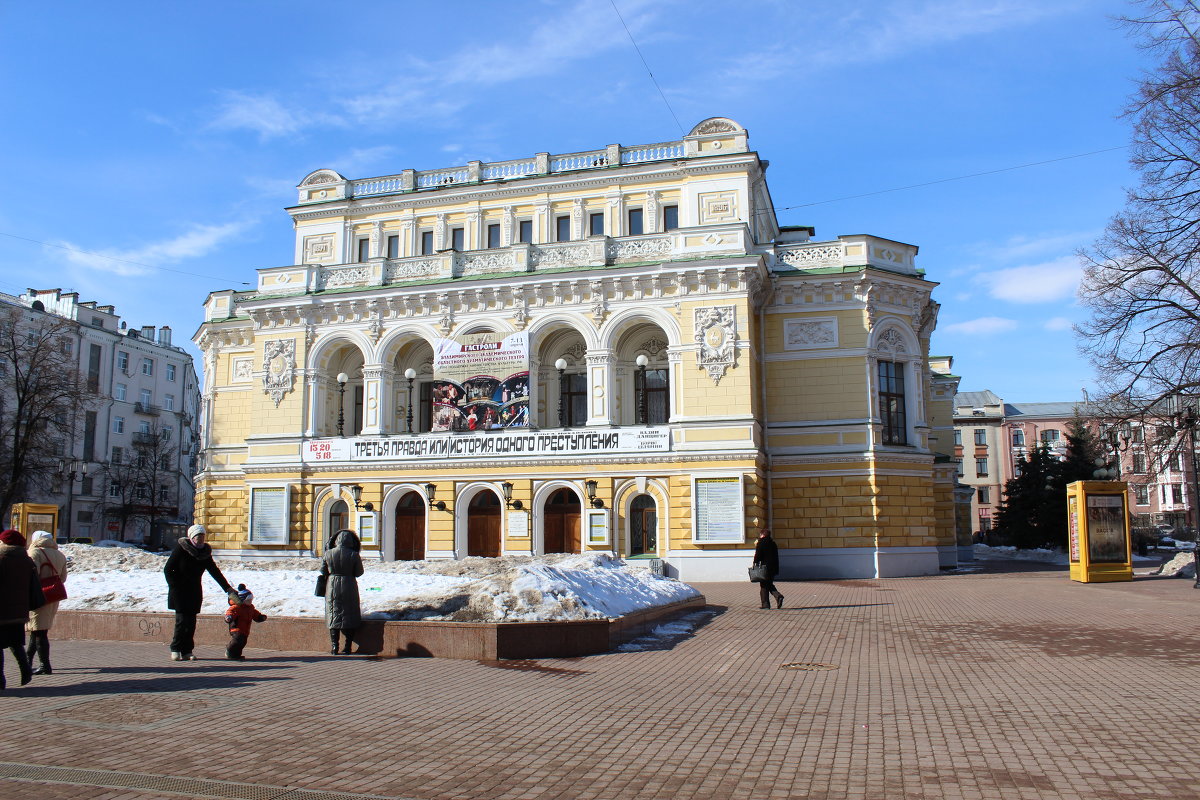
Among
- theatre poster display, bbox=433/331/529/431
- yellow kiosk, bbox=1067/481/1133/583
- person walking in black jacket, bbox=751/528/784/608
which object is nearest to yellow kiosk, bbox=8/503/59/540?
theatre poster display, bbox=433/331/529/431

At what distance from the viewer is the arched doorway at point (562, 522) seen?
33531 millimetres

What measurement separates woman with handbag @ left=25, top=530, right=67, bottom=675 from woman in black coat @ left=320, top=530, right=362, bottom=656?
3227mm

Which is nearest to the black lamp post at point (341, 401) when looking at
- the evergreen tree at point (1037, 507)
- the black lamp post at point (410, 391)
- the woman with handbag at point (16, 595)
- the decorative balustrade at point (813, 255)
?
the black lamp post at point (410, 391)

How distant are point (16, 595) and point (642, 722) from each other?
23.8 ft

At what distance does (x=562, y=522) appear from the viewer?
33.7 m

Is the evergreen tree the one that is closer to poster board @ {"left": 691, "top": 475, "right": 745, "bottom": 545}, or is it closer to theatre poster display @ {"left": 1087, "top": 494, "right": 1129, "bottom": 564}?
theatre poster display @ {"left": 1087, "top": 494, "right": 1129, "bottom": 564}

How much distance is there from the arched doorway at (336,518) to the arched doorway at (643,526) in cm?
1128

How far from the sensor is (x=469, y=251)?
35.9 metres

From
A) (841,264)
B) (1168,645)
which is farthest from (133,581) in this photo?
(841,264)

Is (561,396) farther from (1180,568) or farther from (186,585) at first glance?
(186,585)

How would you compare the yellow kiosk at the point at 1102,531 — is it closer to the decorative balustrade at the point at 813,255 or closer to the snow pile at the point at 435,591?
the decorative balustrade at the point at 813,255

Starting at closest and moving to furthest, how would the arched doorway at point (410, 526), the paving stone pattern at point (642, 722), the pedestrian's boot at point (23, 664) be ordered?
the paving stone pattern at point (642, 722)
the pedestrian's boot at point (23, 664)
the arched doorway at point (410, 526)

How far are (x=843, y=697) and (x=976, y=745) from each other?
2.27 meters

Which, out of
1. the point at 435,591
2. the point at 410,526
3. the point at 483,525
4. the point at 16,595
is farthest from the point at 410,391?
the point at 16,595
